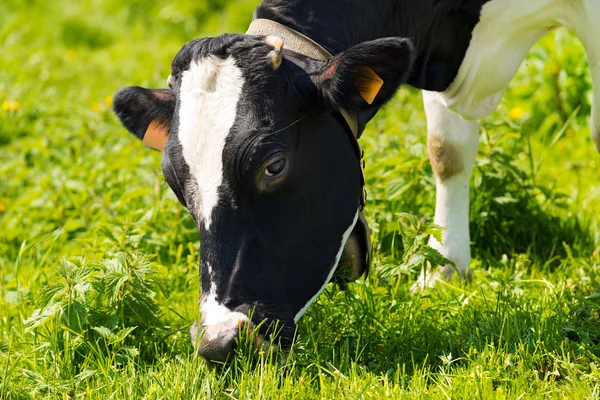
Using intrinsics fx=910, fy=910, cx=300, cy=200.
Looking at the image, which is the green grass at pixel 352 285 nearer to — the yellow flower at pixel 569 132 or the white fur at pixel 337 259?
the yellow flower at pixel 569 132

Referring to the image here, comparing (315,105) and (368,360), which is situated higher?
(315,105)

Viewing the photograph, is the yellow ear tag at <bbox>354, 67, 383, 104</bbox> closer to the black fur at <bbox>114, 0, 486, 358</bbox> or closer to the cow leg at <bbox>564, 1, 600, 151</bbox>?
the black fur at <bbox>114, 0, 486, 358</bbox>

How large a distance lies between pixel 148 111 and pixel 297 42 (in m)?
0.62

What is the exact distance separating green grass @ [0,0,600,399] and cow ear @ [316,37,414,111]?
2.34 feet

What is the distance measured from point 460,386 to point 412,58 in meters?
1.07

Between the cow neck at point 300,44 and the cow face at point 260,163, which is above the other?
the cow neck at point 300,44

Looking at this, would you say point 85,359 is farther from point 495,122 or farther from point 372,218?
point 495,122

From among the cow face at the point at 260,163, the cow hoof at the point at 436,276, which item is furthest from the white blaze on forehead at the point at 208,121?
the cow hoof at the point at 436,276

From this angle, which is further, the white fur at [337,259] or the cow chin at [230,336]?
the white fur at [337,259]

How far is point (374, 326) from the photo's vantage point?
11.2ft

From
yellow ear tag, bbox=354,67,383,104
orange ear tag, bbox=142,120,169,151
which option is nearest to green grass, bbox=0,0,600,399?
orange ear tag, bbox=142,120,169,151

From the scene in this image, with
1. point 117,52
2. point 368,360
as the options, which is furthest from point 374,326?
point 117,52

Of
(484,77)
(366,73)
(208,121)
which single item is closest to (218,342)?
(208,121)

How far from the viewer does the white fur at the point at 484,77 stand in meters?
3.77
